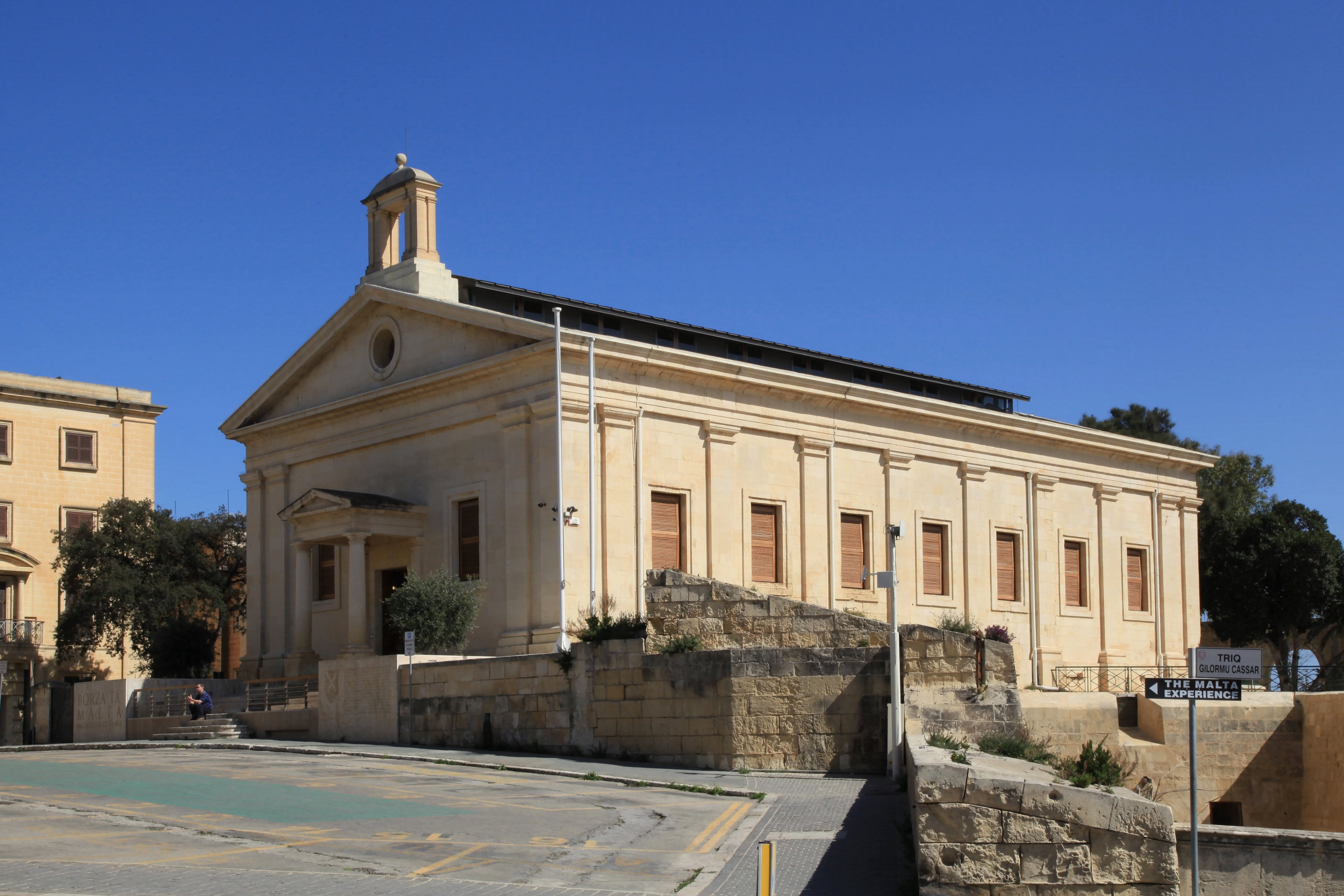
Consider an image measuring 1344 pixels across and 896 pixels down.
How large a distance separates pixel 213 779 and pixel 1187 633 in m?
38.7

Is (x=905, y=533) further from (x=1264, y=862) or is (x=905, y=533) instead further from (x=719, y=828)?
(x=1264, y=862)

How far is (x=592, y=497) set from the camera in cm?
3412

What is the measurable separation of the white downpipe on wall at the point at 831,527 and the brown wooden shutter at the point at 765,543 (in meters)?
1.78

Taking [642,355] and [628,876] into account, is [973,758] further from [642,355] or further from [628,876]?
[642,355]

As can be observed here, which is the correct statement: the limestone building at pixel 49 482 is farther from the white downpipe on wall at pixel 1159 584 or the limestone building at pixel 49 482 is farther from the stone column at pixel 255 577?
the white downpipe on wall at pixel 1159 584

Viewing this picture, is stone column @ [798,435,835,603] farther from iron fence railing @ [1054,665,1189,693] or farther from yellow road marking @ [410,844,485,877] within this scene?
yellow road marking @ [410,844,485,877]

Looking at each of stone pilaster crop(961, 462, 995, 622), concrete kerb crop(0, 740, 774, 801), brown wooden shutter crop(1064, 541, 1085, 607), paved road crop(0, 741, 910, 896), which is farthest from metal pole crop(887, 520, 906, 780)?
brown wooden shutter crop(1064, 541, 1085, 607)

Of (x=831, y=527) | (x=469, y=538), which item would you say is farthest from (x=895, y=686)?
(x=831, y=527)

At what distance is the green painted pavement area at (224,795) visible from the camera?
1736 cm

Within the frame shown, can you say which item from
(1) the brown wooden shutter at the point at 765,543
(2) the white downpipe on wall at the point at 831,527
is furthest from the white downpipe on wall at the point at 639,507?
(2) the white downpipe on wall at the point at 831,527

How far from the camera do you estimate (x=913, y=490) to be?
141ft

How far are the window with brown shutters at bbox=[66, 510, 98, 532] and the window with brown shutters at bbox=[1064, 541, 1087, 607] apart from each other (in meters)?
34.3

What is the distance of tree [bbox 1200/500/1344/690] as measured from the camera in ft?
189

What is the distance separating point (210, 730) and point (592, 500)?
395 inches
